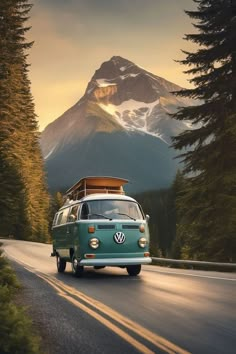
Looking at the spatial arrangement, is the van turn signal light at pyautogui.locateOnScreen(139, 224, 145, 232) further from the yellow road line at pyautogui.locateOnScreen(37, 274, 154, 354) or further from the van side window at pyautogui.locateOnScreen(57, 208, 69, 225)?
the yellow road line at pyautogui.locateOnScreen(37, 274, 154, 354)

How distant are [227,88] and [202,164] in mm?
3370

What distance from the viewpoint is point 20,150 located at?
6122cm

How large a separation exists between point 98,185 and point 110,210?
16.3 feet

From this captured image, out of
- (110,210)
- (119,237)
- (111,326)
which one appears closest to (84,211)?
(110,210)

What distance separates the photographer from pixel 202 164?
22.7 meters

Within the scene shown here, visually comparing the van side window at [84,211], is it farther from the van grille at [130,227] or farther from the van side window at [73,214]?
the van grille at [130,227]

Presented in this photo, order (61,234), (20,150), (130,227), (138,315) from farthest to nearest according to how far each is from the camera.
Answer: (20,150)
(61,234)
(130,227)
(138,315)

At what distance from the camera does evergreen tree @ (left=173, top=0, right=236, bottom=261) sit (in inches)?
808

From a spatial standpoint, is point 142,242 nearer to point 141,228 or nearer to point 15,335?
point 141,228

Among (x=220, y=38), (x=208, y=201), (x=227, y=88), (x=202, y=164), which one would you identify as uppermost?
(x=220, y=38)

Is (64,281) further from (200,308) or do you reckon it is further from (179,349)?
(179,349)

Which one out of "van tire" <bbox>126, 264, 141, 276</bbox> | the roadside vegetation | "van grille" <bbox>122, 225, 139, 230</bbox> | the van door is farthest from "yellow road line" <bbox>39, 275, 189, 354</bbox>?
the van door

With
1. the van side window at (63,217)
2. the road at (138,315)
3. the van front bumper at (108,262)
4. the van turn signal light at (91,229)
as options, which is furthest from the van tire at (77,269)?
the van side window at (63,217)

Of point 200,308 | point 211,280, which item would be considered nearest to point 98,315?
point 200,308
